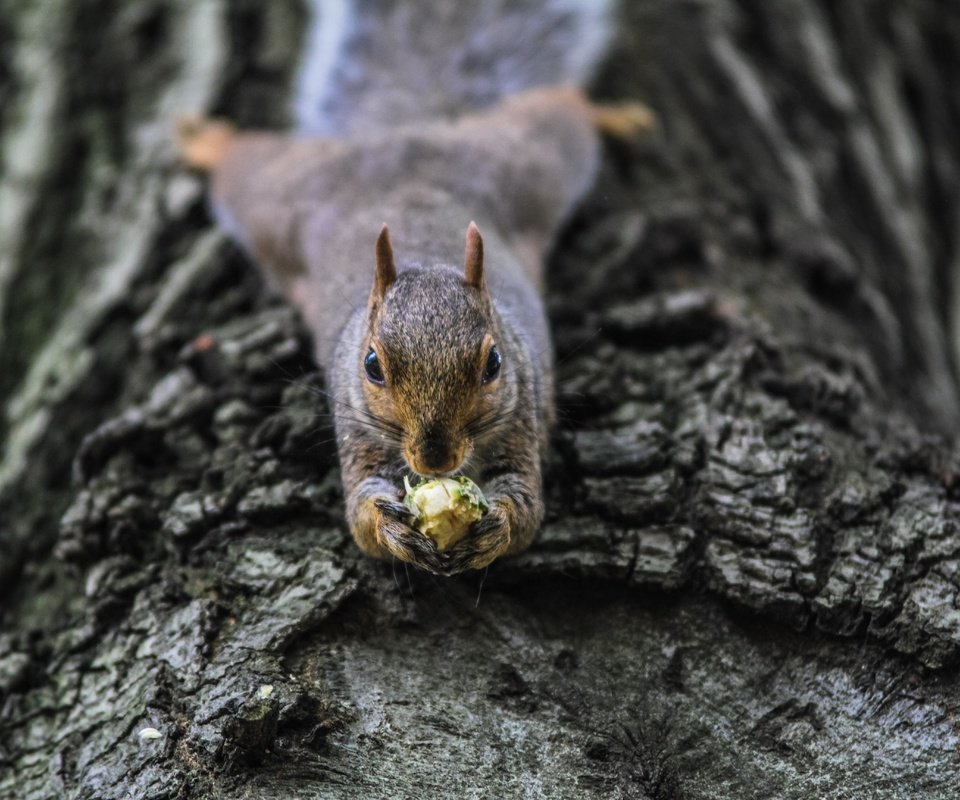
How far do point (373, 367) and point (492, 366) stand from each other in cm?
26

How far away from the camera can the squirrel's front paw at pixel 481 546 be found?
2266mm

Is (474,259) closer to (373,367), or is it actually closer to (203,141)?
(373,367)

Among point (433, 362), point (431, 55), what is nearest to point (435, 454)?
point (433, 362)

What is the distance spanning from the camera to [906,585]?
2.16 metres

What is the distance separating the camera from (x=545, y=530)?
2.37 metres

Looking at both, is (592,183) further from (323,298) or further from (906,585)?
(906,585)

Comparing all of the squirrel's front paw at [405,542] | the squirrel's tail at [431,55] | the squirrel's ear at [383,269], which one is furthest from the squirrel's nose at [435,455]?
the squirrel's tail at [431,55]

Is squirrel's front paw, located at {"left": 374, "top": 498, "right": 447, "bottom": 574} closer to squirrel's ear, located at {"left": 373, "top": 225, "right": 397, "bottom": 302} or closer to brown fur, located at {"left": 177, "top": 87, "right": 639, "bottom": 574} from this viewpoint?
brown fur, located at {"left": 177, "top": 87, "right": 639, "bottom": 574}

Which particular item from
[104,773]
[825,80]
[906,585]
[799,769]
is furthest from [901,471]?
[825,80]

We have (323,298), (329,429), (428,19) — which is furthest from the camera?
(428,19)

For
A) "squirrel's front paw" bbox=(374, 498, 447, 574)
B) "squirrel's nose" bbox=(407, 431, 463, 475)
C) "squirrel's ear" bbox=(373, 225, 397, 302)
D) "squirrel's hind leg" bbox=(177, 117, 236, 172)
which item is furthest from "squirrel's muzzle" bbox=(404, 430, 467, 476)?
"squirrel's hind leg" bbox=(177, 117, 236, 172)

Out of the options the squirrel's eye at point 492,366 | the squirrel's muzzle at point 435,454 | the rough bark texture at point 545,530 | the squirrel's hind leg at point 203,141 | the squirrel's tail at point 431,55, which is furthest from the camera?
the squirrel's tail at point 431,55

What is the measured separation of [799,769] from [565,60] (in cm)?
309

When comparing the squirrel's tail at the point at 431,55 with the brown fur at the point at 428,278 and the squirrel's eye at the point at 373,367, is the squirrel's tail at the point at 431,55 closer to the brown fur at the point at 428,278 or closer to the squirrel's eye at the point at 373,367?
the brown fur at the point at 428,278
